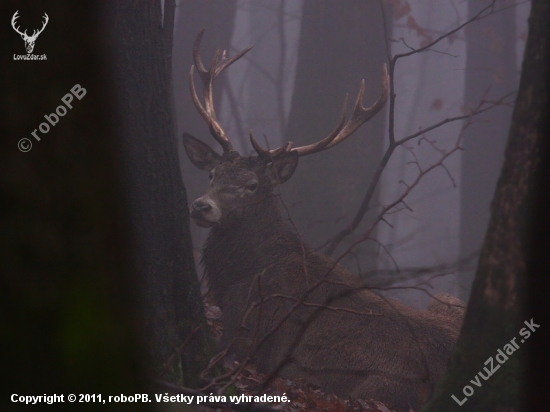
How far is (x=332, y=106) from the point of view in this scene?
29.7ft

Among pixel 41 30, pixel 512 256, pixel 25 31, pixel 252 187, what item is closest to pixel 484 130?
pixel 252 187

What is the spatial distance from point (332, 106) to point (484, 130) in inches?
227

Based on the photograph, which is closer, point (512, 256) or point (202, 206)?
point (512, 256)

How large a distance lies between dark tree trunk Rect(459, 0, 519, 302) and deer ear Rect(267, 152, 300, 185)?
26.3ft

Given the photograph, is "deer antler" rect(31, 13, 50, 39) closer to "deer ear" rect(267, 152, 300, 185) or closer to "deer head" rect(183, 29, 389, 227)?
"deer head" rect(183, 29, 389, 227)

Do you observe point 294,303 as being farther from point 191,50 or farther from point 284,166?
point 191,50

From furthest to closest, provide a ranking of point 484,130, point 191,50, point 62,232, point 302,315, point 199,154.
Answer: point 484,130 < point 191,50 < point 199,154 < point 302,315 < point 62,232

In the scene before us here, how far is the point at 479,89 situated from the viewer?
13.6 metres

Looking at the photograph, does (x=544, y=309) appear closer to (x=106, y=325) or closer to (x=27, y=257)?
(x=106, y=325)

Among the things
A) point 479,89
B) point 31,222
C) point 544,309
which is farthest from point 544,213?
point 479,89

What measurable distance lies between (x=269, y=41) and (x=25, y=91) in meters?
22.2

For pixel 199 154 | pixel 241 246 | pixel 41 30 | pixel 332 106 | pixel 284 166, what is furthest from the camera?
pixel 332 106

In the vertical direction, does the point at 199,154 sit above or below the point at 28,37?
below

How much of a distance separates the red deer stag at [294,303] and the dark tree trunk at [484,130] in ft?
26.7
